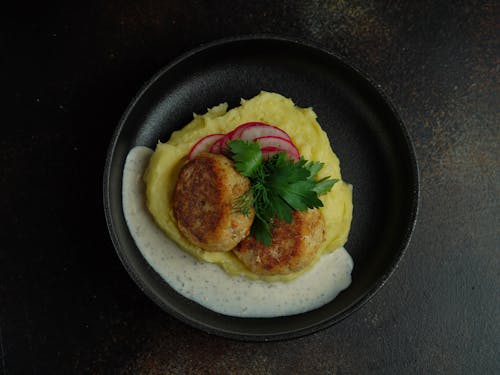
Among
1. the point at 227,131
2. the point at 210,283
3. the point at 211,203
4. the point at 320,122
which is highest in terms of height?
the point at 320,122

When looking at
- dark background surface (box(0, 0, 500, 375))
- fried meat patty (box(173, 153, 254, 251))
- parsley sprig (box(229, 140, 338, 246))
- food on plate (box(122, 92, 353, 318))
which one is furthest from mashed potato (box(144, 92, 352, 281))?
dark background surface (box(0, 0, 500, 375))


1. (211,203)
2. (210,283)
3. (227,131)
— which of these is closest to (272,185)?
(211,203)

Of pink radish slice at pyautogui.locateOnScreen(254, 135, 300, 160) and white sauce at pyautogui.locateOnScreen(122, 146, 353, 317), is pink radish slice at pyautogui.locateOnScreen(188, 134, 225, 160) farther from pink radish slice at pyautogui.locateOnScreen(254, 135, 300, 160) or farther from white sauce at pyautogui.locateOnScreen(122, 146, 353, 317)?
white sauce at pyautogui.locateOnScreen(122, 146, 353, 317)

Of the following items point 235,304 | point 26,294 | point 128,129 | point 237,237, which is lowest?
point 26,294

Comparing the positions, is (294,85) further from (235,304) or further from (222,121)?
(235,304)

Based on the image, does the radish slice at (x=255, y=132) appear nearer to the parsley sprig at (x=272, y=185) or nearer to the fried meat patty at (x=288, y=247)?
the parsley sprig at (x=272, y=185)

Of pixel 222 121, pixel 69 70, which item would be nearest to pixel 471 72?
pixel 222 121

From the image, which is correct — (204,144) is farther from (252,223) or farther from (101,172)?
(101,172)
